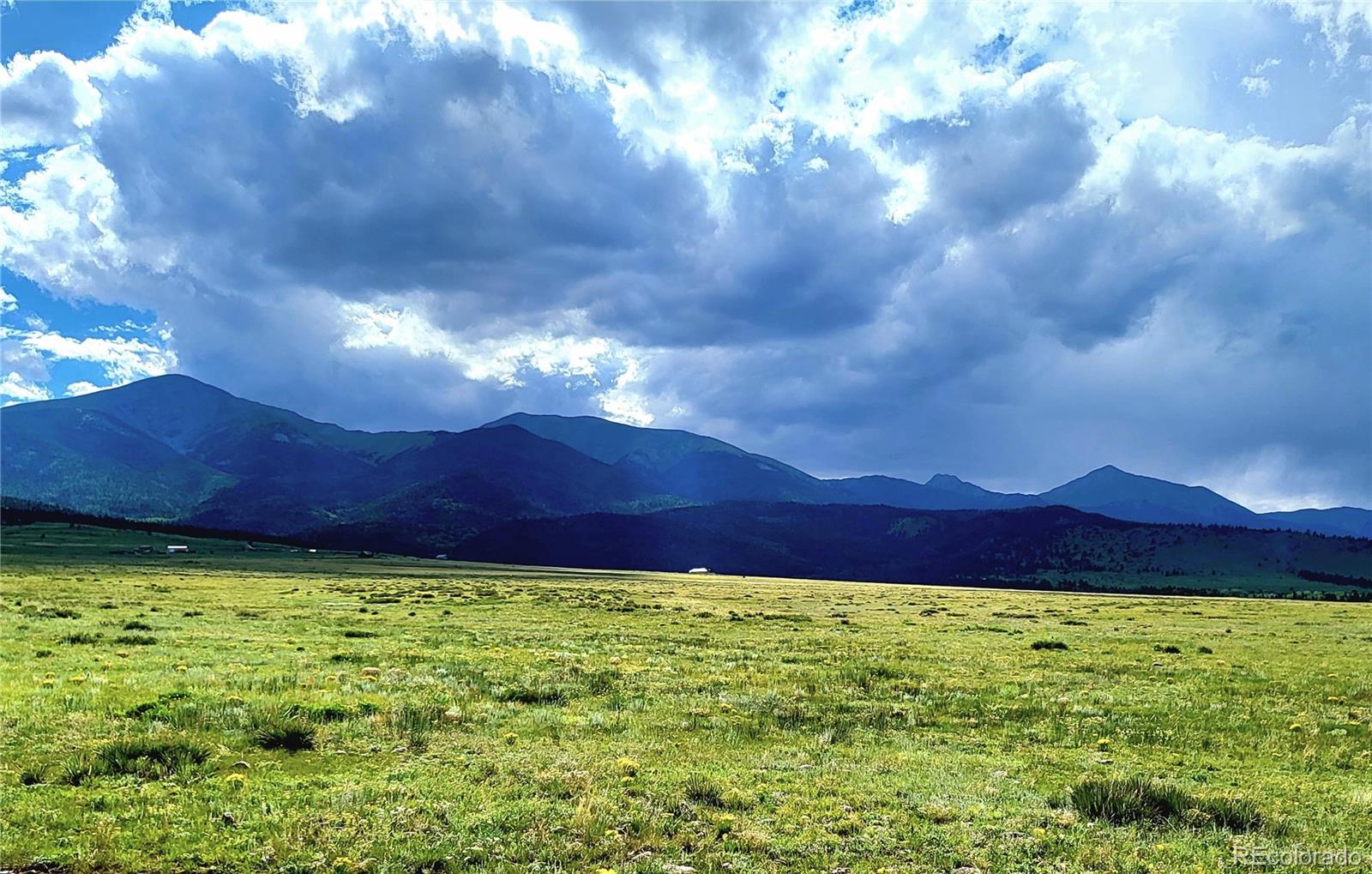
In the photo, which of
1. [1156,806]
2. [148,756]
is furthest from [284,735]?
[1156,806]

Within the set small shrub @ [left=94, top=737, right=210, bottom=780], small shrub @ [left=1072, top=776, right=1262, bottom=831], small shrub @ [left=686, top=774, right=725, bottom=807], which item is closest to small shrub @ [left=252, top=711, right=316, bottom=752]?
small shrub @ [left=94, top=737, right=210, bottom=780]

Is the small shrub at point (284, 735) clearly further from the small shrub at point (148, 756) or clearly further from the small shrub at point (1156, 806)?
the small shrub at point (1156, 806)

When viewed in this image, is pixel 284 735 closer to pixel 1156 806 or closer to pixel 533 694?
Answer: pixel 533 694

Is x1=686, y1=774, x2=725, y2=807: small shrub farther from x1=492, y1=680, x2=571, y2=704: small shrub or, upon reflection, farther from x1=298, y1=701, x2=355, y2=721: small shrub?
x1=298, y1=701, x2=355, y2=721: small shrub

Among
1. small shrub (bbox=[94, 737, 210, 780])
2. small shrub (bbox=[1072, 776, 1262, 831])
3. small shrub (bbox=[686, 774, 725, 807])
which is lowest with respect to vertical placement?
small shrub (bbox=[94, 737, 210, 780])

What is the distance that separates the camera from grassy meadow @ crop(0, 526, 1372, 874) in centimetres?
989

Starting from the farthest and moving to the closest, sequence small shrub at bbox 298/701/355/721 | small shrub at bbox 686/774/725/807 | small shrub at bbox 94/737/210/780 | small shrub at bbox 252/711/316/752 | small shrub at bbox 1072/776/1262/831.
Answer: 1. small shrub at bbox 298/701/355/721
2. small shrub at bbox 252/711/316/752
3. small shrub at bbox 94/737/210/780
4. small shrub at bbox 686/774/725/807
5. small shrub at bbox 1072/776/1262/831

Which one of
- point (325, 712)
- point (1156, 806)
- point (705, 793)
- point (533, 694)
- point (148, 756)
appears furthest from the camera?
point (533, 694)

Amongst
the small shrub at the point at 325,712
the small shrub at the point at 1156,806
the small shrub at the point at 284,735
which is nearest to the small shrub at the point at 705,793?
the small shrub at the point at 1156,806

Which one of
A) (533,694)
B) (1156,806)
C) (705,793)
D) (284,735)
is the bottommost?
(533,694)

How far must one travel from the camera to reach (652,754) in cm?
1453

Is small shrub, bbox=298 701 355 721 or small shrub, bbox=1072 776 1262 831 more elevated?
small shrub, bbox=1072 776 1262 831

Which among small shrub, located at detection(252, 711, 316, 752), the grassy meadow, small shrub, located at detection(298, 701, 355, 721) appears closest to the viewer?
the grassy meadow

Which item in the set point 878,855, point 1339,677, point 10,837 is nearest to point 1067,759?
point 878,855
